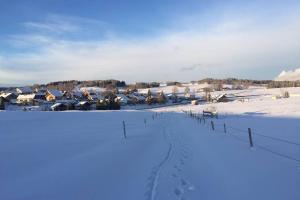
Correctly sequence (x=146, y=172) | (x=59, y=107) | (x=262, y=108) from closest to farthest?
(x=146, y=172), (x=262, y=108), (x=59, y=107)

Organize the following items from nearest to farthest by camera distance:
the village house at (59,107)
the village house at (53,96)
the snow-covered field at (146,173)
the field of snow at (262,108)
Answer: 1. the snow-covered field at (146,173)
2. the field of snow at (262,108)
3. the village house at (59,107)
4. the village house at (53,96)

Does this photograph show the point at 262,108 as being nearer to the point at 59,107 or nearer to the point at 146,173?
the point at 59,107

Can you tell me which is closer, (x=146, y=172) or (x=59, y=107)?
(x=146, y=172)

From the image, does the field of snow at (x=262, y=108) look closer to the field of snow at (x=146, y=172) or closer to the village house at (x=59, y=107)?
the village house at (x=59, y=107)

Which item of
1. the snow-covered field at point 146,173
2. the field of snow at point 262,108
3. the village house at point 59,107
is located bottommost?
the field of snow at point 262,108

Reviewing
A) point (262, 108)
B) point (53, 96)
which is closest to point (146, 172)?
point (262, 108)

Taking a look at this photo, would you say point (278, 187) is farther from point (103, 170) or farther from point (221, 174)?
point (103, 170)

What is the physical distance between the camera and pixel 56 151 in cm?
1661

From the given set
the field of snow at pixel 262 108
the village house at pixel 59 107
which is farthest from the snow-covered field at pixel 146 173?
the village house at pixel 59 107

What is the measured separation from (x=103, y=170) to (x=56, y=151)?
4.41 metres

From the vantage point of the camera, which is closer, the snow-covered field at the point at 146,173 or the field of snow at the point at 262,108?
the snow-covered field at the point at 146,173

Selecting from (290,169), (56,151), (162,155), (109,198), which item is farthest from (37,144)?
(290,169)

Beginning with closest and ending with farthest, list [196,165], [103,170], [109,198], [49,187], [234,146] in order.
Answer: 1. [109,198]
2. [49,187]
3. [103,170]
4. [196,165]
5. [234,146]

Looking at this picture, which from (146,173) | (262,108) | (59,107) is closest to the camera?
(146,173)
